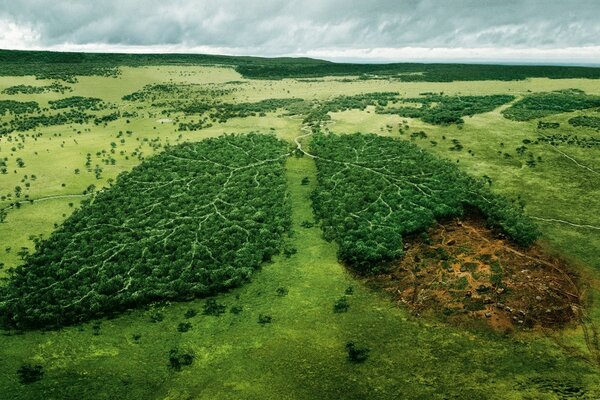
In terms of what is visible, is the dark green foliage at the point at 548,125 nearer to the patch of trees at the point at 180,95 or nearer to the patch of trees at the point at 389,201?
the patch of trees at the point at 389,201

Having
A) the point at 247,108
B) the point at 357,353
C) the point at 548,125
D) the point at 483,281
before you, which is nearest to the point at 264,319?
the point at 357,353

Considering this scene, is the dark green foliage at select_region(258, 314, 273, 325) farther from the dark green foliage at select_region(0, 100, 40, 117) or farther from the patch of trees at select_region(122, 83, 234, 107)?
the dark green foliage at select_region(0, 100, 40, 117)

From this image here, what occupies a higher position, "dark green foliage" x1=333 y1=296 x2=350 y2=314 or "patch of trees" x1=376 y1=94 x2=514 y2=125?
"patch of trees" x1=376 y1=94 x2=514 y2=125

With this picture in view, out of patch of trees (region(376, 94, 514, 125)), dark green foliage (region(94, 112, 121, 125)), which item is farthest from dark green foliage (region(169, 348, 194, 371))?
dark green foliage (region(94, 112, 121, 125))

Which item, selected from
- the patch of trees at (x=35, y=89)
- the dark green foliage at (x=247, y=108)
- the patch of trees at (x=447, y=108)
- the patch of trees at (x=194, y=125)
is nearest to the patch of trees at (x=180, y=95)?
the dark green foliage at (x=247, y=108)

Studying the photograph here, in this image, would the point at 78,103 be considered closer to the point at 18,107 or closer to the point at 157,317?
the point at 18,107

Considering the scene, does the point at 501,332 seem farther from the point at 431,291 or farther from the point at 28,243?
the point at 28,243

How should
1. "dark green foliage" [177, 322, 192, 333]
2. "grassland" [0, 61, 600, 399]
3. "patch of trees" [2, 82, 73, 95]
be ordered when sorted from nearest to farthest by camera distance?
"grassland" [0, 61, 600, 399] < "dark green foliage" [177, 322, 192, 333] < "patch of trees" [2, 82, 73, 95]

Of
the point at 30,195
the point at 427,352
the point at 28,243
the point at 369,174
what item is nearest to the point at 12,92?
the point at 30,195
